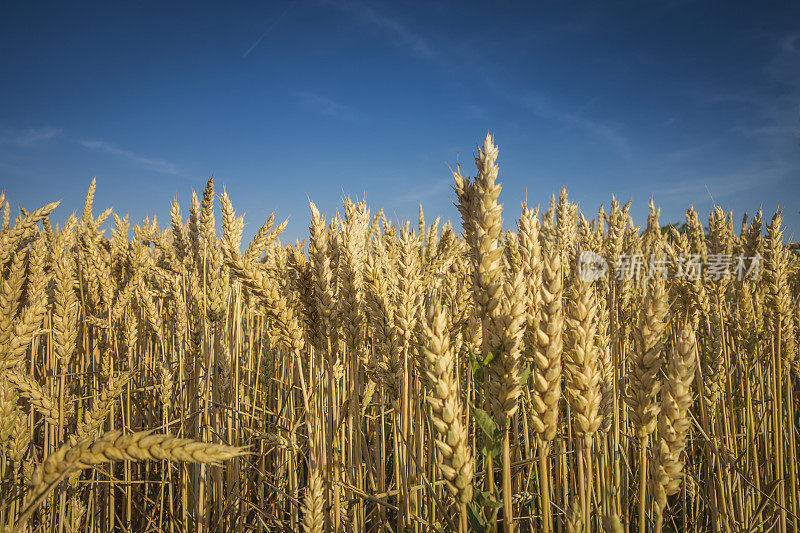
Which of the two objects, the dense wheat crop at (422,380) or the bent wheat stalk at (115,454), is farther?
the dense wheat crop at (422,380)

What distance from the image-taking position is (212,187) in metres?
2.32

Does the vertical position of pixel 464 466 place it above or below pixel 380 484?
above

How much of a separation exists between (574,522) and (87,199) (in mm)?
4890

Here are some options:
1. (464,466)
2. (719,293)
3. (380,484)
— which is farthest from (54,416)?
(719,293)

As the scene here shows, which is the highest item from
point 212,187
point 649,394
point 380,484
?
point 212,187

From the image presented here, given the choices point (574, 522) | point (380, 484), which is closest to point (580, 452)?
point (574, 522)

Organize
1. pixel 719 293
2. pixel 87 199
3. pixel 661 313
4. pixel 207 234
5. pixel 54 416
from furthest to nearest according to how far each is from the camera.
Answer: pixel 87 199 → pixel 719 293 → pixel 207 234 → pixel 54 416 → pixel 661 313

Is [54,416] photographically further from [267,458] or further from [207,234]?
[267,458]

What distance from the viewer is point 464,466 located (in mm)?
959

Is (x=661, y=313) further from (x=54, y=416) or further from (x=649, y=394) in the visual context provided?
(x=54, y=416)

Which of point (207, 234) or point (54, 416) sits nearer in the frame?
point (54, 416)


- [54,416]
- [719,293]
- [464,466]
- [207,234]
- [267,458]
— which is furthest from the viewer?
[267,458]

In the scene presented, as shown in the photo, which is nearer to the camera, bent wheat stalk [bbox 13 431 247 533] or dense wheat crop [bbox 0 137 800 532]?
bent wheat stalk [bbox 13 431 247 533]

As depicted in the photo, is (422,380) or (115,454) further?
(422,380)
